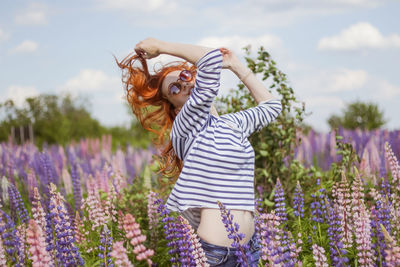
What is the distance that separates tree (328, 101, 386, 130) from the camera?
1471 centimetres

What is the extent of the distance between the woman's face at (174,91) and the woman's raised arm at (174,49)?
0.28 metres

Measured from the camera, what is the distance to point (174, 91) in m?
3.53

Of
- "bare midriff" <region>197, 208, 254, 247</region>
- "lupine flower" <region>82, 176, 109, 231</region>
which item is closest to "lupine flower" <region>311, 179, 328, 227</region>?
"bare midriff" <region>197, 208, 254, 247</region>

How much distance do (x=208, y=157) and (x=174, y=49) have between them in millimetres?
864

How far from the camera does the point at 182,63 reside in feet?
12.7

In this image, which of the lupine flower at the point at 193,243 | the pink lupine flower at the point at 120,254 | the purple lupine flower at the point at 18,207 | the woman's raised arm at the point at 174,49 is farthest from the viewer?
the purple lupine flower at the point at 18,207

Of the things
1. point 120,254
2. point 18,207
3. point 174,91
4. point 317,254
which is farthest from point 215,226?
point 18,207

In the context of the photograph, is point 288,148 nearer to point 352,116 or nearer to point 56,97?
point 352,116

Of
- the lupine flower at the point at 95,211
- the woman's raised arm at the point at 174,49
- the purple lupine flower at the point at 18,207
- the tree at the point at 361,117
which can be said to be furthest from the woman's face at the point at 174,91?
the tree at the point at 361,117

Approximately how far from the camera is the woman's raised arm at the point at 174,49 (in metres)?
3.23

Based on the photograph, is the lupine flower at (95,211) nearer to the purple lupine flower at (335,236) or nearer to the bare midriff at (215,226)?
the bare midriff at (215,226)

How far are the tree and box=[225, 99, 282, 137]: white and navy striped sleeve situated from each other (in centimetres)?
1164

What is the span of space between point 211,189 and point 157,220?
66.9 inches

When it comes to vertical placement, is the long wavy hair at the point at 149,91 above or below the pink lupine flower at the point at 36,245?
above
